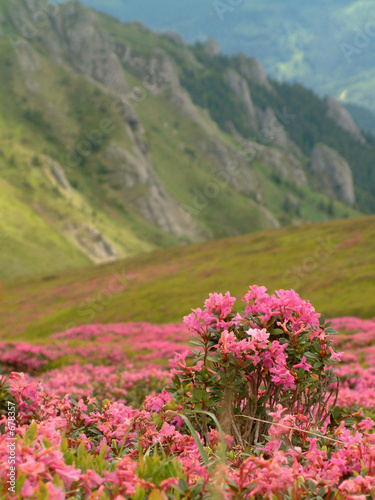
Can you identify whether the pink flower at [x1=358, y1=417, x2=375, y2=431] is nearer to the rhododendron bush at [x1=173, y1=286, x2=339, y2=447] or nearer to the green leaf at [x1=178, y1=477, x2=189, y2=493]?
the rhododendron bush at [x1=173, y1=286, x2=339, y2=447]

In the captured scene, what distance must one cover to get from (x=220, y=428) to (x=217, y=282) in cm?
5537

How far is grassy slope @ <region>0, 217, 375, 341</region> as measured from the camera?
46.8 m

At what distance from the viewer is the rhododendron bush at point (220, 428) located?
280 cm

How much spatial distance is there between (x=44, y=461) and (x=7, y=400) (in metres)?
2.66

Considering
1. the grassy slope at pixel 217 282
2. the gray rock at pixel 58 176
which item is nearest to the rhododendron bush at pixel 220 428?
the grassy slope at pixel 217 282

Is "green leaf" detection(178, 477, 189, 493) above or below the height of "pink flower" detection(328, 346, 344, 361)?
below

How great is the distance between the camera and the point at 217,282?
57.7m

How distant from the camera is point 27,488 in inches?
93.0

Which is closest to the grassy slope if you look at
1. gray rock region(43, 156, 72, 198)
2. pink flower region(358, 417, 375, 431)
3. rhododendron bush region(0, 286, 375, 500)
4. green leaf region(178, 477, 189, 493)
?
pink flower region(358, 417, 375, 431)

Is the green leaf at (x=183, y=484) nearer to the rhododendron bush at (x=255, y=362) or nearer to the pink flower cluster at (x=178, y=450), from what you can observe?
the pink flower cluster at (x=178, y=450)

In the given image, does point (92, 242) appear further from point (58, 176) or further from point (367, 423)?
point (367, 423)

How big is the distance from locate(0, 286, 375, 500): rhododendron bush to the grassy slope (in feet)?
116

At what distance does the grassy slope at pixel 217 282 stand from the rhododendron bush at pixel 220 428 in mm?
35207

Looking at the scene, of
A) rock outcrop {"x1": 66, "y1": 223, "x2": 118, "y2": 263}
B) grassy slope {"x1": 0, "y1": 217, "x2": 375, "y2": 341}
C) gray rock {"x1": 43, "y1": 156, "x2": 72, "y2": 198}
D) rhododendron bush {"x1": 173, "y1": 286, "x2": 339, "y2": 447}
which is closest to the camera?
rhododendron bush {"x1": 173, "y1": 286, "x2": 339, "y2": 447}
